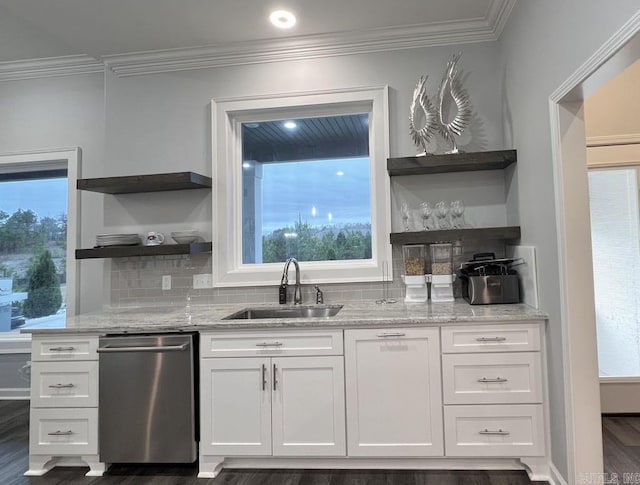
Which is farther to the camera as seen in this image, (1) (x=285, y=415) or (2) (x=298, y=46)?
(2) (x=298, y=46)

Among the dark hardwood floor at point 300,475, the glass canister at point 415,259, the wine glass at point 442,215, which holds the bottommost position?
the dark hardwood floor at point 300,475

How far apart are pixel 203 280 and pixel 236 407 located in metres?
1.10

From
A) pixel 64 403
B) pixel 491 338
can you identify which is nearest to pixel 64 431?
pixel 64 403

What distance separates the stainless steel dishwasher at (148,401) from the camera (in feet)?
7.56

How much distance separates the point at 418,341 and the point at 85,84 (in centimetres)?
351

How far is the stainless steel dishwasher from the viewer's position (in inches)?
90.7

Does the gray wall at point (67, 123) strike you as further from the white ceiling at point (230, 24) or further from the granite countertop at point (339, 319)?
the granite countertop at point (339, 319)

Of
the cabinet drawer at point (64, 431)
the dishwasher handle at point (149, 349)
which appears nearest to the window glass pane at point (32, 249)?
the cabinet drawer at point (64, 431)

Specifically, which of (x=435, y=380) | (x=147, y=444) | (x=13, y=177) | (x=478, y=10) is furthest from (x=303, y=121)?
(x=13, y=177)

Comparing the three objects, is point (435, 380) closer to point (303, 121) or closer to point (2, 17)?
point (303, 121)

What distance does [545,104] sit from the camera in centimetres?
210

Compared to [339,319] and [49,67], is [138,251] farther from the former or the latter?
[49,67]

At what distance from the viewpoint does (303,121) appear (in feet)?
10.5

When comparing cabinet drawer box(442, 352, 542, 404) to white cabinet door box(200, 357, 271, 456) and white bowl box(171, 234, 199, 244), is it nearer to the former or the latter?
white cabinet door box(200, 357, 271, 456)
